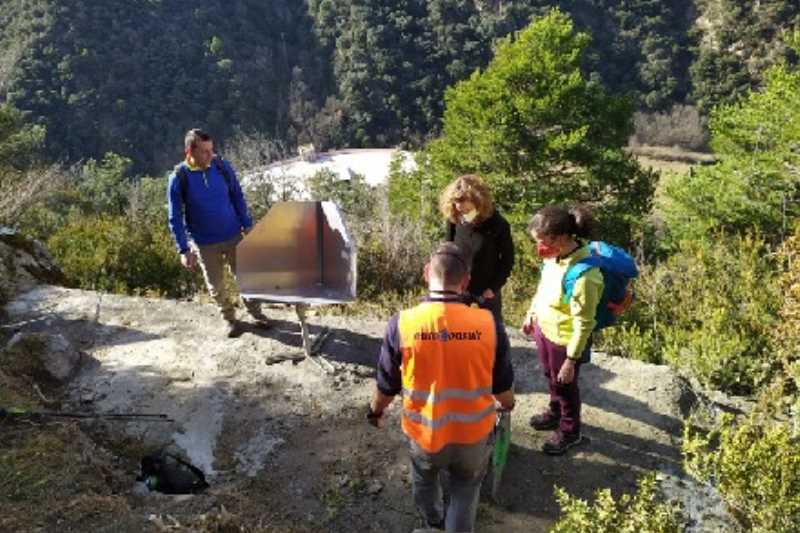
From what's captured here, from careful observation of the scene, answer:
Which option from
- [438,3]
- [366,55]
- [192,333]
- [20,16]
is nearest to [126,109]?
[20,16]

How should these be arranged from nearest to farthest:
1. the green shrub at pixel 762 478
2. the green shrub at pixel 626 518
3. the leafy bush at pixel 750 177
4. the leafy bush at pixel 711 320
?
the green shrub at pixel 626 518 → the green shrub at pixel 762 478 → the leafy bush at pixel 711 320 → the leafy bush at pixel 750 177

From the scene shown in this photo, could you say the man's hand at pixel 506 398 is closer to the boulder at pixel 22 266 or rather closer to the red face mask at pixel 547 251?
the red face mask at pixel 547 251

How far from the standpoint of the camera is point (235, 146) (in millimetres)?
37000

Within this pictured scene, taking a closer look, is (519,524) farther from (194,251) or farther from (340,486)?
(194,251)

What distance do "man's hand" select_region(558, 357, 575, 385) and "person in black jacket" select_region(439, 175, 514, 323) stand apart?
0.55 metres

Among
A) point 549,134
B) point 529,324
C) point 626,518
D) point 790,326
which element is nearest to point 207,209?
point 529,324

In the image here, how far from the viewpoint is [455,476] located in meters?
2.83

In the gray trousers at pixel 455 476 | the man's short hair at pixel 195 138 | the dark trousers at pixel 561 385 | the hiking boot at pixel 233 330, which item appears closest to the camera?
the gray trousers at pixel 455 476

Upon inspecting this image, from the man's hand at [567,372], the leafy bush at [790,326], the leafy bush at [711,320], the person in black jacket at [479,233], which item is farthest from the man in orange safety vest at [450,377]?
the leafy bush at [790,326]

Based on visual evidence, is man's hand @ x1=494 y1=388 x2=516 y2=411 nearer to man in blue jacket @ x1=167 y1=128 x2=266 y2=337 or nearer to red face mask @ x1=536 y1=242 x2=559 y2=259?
red face mask @ x1=536 y1=242 x2=559 y2=259

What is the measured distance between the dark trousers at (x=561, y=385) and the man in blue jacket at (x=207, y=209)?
2479 mm

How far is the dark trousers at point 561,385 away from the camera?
359cm

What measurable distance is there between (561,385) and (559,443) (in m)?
0.45

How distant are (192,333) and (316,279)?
1317 millimetres
